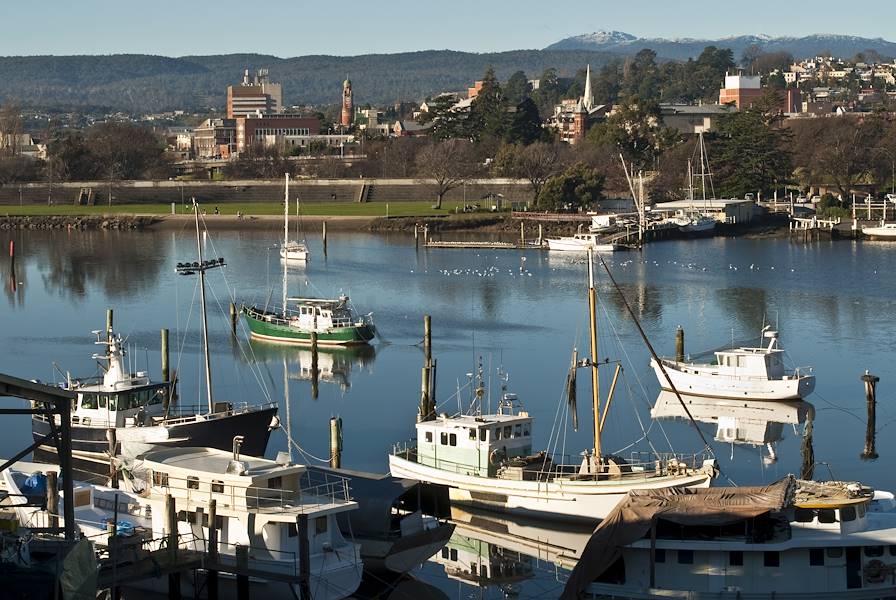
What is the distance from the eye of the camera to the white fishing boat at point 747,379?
4112cm

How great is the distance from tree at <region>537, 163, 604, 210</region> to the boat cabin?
7004 cm

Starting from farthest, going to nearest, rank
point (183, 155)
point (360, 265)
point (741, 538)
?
point (183, 155) < point (360, 265) < point (741, 538)

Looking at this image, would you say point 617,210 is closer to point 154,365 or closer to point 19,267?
point 19,267

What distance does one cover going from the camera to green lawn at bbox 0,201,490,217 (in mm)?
105750

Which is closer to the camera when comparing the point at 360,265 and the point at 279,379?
the point at 279,379

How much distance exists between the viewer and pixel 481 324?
5578cm

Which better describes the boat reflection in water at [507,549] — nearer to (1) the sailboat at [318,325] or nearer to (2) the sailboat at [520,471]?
(2) the sailboat at [520,471]

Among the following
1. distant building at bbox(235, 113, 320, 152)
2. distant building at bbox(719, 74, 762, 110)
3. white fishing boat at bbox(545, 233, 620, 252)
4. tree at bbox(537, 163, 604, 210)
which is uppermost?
distant building at bbox(719, 74, 762, 110)

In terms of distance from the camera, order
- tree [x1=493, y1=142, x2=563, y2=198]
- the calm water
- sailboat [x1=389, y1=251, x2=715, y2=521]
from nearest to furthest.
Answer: sailboat [x1=389, y1=251, x2=715, y2=521], the calm water, tree [x1=493, y1=142, x2=563, y2=198]

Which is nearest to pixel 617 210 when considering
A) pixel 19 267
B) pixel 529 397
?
pixel 19 267

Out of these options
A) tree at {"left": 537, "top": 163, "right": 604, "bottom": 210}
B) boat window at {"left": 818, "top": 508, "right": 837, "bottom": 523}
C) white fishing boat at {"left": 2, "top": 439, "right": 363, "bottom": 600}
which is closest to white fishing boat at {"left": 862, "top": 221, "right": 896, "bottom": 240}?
tree at {"left": 537, "top": 163, "right": 604, "bottom": 210}

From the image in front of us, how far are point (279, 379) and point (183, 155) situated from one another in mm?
147014

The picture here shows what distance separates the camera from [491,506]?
30.1m

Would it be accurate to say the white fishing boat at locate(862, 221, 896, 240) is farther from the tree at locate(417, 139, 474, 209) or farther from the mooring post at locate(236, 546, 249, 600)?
the mooring post at locate(236, 546, 249, 600)
